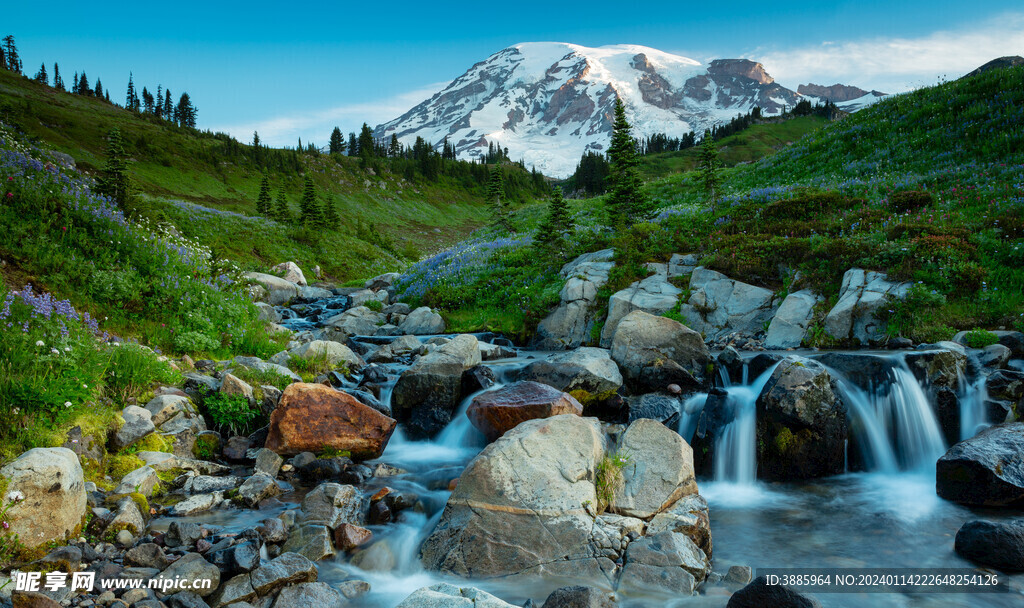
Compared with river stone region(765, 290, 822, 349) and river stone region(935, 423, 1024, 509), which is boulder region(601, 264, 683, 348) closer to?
river stone region(765, 290, 822, 349)

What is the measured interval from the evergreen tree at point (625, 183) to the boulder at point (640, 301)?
21.0 ft

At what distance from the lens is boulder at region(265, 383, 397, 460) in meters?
7.82

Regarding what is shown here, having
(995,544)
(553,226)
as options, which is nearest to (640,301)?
(553,226)

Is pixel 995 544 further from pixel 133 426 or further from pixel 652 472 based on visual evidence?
pixel 133 426

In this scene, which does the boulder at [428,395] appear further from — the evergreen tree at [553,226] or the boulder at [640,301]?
the evergreen tree at [553,226]

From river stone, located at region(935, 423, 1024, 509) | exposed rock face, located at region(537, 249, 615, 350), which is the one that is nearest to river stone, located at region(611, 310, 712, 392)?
exposed rock face, located at region(537, 249, 615, 350)

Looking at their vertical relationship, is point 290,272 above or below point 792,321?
above

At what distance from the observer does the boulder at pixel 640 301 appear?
14117mm

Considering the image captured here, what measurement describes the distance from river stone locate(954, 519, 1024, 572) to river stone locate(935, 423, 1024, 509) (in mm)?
1071

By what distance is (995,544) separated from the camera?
521cm

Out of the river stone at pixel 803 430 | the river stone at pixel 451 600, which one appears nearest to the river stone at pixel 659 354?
the river stone at pixel 803 430

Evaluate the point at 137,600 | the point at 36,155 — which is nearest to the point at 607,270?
the point at 137,600

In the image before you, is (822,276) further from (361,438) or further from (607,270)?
(361,438)

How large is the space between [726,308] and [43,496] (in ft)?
46.0
